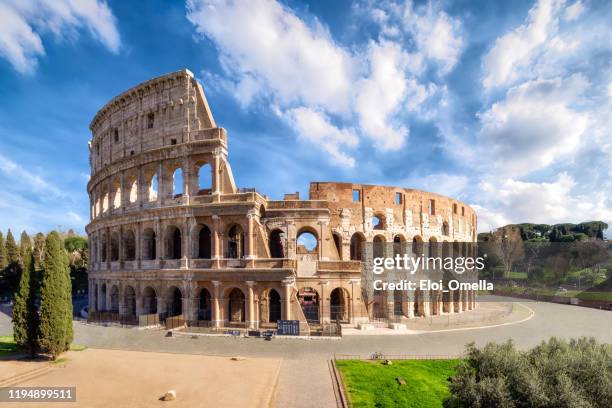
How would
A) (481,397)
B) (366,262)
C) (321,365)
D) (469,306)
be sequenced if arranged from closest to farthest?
1. (481,397)
2. (321,365)
3. (366,262)
4. (469,306)

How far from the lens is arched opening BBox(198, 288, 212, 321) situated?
27.7m

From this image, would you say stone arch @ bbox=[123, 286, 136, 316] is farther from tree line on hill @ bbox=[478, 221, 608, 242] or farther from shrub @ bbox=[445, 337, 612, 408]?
tree line on hill @ bbox=[478, 221, 608, 242]

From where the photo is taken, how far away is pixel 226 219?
2694 centimetres

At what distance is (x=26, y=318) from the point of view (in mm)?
18188

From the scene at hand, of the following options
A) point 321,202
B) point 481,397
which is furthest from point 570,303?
point 481,397

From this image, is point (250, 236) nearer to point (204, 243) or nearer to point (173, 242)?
point (204, 243)

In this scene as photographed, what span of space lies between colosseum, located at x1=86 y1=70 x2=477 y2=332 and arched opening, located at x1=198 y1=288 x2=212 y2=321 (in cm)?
27

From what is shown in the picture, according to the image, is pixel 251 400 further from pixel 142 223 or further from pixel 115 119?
pixel 115 119

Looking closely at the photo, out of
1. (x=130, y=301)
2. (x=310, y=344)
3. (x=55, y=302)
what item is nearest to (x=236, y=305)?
(x=310, y=344)

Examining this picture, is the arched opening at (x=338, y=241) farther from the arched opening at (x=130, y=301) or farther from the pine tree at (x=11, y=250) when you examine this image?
the pine tree at (x=11, y=250)

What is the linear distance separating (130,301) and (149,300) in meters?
2.41

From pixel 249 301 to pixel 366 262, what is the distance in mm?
10798

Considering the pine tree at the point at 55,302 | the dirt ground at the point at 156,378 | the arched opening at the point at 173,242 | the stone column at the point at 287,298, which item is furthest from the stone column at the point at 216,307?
the pine tree at the point at 55,302

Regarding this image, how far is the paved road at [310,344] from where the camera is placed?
14.8 meters
